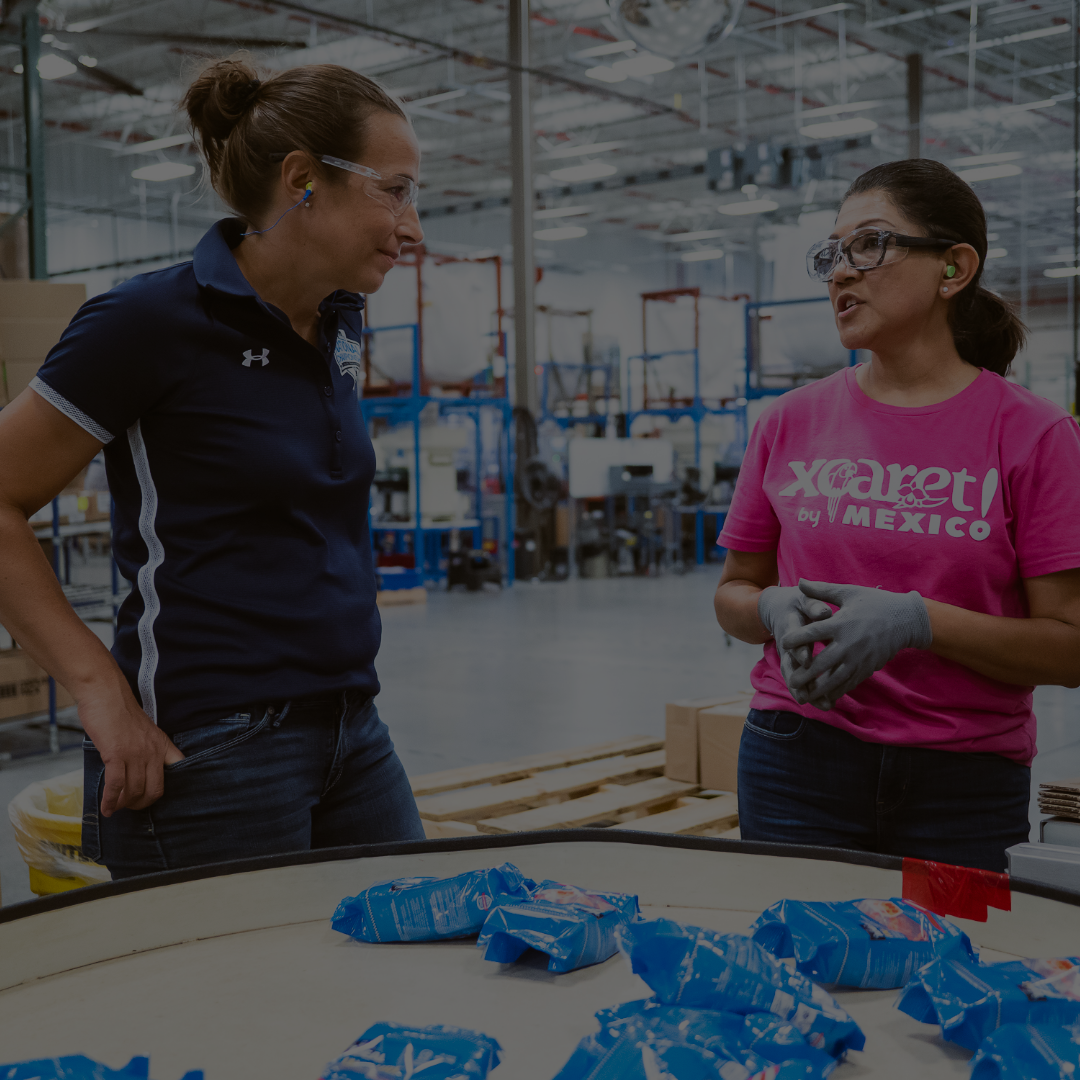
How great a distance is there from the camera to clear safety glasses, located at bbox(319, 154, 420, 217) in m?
1.23

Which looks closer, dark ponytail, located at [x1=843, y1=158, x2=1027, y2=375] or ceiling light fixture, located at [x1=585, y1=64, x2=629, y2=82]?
dark ponytail, located at [x1=843, y1=158, x2=1027, y2=375]

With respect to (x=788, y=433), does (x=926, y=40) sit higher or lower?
higher

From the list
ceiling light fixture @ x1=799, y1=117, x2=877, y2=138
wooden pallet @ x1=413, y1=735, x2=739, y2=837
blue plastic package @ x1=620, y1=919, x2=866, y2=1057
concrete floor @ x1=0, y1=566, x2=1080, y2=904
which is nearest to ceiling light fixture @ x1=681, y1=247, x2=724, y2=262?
ceiling light fixture @ x1=799, y1=117, x2=877, y2=138

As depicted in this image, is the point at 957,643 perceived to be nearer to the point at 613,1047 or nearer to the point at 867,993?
the point at 867,993

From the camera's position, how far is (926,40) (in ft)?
43.7

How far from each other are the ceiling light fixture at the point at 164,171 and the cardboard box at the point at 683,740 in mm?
13396

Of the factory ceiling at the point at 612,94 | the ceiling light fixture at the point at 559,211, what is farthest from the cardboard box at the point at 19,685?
the ceiling light fixture at the point at 559,211

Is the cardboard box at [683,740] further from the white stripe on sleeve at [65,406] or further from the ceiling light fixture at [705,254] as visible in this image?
the ceiling light fixture at [705,254]

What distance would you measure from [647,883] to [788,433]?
64 cm

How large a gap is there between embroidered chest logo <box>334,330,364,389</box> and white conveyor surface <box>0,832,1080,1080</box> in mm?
568

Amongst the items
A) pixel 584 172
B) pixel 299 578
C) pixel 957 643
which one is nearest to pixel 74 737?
pixel 299 578

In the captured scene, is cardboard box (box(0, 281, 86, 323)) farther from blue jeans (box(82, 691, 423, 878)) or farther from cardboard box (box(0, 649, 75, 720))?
blue jeans (box(82, 691, 423, 878))

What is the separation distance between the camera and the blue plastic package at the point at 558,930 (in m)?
0.91

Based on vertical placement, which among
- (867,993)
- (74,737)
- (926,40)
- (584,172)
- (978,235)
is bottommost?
(74,737)
